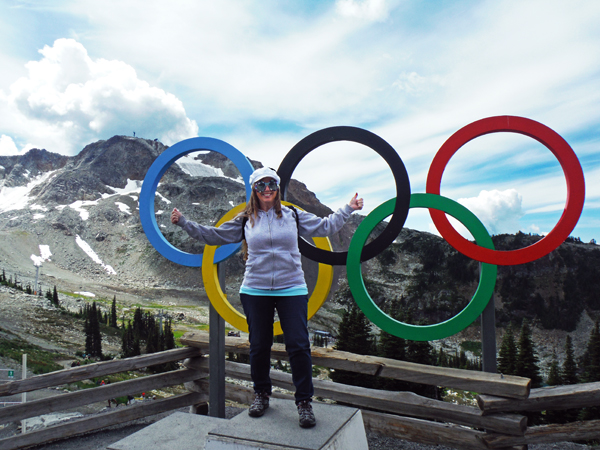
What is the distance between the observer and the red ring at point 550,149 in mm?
4629

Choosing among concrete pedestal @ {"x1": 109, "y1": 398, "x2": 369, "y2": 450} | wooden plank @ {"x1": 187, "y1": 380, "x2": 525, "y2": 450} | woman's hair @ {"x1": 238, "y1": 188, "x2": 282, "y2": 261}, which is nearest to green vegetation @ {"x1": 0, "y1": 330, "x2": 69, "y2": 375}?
concrete pedestal @ {"x1": 109, "y1": 398, "x2": 369, "y2": 450}

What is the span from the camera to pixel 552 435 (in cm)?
478

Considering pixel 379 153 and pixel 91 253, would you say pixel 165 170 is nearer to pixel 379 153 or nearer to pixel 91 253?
pixel 379 153

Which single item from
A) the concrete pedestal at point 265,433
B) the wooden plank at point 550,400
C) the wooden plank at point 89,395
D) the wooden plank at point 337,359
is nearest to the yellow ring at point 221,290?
the wooden plank at point 337,359

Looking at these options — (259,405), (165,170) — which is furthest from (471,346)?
(259,405)

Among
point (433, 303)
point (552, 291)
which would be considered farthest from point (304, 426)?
point (552, 291)

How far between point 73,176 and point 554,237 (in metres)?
177

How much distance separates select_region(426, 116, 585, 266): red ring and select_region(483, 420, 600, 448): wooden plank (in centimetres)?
205

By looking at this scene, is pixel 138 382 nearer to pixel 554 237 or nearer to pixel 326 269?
pixel 326 269

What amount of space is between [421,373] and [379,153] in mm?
2829

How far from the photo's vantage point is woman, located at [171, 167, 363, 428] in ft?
11.6

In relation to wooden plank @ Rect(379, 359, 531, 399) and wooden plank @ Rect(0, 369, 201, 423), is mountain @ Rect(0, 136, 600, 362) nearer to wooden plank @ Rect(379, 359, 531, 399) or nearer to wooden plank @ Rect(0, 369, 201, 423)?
wooden plank @ Rect(0, 369, 201, 423)

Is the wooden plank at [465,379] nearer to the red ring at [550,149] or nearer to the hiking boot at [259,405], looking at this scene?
the red ring at [550,149]

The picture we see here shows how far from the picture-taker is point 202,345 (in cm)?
673
